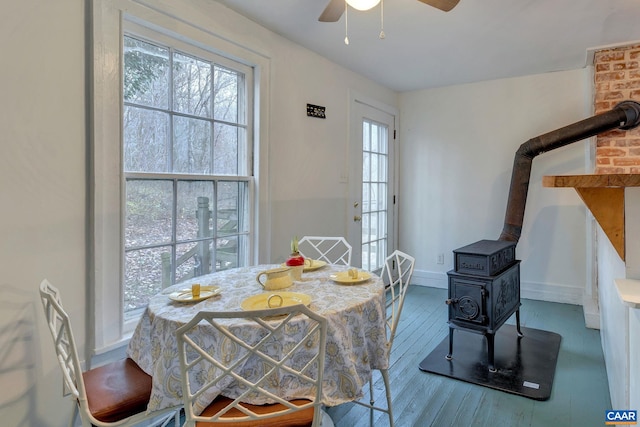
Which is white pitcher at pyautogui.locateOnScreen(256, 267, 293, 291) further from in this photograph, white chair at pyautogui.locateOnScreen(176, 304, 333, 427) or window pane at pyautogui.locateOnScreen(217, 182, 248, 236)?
window pane at pyautogui.locateOnScreen(217, 182, 248, 236)

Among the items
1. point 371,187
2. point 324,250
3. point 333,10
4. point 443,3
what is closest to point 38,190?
point 333,10

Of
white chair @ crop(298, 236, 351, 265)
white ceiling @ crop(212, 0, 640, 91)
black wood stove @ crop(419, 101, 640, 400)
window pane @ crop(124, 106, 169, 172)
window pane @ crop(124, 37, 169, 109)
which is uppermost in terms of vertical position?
A: white ceiling @ crop(212, 0, 640, 91)

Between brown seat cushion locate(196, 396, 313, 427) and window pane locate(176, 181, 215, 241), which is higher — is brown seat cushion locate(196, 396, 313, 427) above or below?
below

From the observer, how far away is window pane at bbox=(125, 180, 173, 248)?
1955 mm

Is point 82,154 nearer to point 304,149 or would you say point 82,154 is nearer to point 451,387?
point 304,149

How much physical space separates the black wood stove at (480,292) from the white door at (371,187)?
1351mm

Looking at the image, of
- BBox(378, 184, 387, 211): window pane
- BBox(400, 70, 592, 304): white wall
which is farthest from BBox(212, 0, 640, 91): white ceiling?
BBox(378, 184, 387, 211): window pane

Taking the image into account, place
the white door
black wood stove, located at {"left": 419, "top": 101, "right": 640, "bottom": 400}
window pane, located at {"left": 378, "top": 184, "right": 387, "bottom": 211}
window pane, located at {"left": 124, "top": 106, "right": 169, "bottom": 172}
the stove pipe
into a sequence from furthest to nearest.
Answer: window pane, located at {"left": 378, "top": 184, "right": 387, "bottom": 211}
the white door
the stove pipe
black wood stove, located at {"left": 419, "top": 101, "right": 640, "bottom": 400}
window pane, located at {"left": 124, "top": 106, "right": 169, "bottom": 172}

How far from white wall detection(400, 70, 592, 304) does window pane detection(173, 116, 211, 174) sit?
2.94 meters

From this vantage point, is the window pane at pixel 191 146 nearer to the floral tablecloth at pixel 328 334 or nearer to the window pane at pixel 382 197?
the floral tablecloth at pixel 328 334

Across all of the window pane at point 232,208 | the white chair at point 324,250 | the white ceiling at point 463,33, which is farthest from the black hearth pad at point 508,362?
the white ceiling at point 463,33

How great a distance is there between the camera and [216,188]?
243 cm

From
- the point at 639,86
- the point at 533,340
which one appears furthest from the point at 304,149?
the point at 639,86

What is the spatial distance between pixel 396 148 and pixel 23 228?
3899 mm
